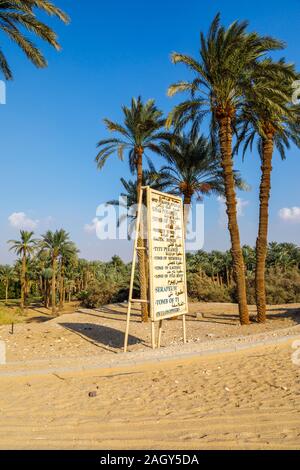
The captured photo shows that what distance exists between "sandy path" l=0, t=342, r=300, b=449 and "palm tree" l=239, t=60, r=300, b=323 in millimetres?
8802

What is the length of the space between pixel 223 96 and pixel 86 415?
1281 centimetres

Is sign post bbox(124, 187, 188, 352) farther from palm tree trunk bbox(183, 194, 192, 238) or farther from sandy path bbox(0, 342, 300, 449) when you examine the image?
palm tree trunk bbox(183, 194, 192, 238)

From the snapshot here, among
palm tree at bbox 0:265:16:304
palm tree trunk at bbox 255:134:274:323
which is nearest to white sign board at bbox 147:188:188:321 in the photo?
palm tree trunk at bbox 255:134:274:323

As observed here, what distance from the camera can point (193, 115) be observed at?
52.0ft

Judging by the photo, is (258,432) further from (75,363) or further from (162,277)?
(162,277)

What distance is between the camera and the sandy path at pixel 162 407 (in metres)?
3.78

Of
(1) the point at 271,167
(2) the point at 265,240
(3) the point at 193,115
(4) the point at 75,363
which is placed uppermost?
(3) the point at 193,115

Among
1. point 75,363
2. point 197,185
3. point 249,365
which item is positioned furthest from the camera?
point 197,185

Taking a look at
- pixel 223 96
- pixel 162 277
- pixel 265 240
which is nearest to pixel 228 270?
pixel 265 240

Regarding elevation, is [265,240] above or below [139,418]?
above
